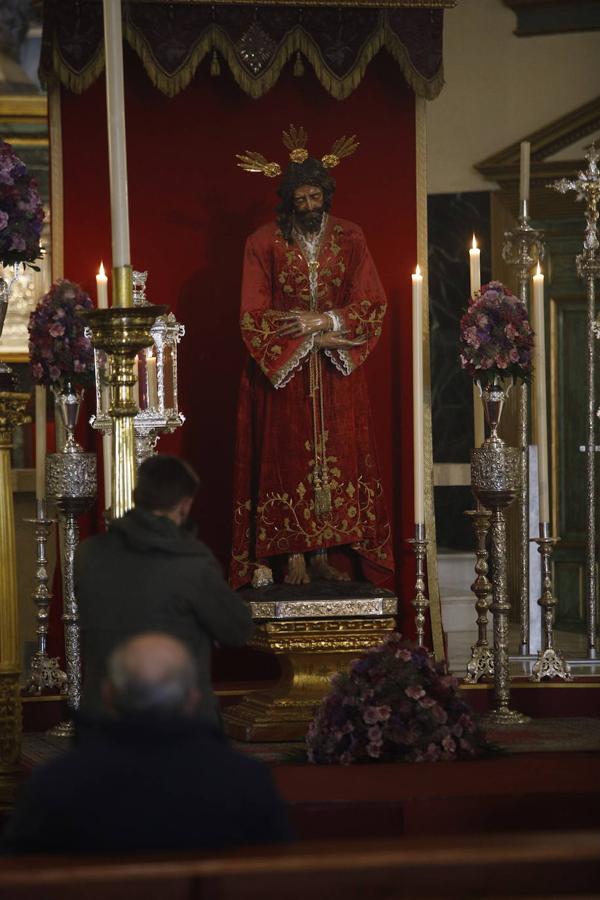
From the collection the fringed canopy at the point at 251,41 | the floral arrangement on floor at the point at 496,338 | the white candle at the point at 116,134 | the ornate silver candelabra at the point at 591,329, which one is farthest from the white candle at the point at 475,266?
the white candle at the point at 116,134

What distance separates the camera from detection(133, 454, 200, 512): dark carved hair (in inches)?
135

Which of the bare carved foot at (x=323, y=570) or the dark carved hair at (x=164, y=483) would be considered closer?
the dark carved hair at (x=164, y=483)

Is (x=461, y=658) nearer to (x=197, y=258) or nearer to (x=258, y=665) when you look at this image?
(x=258, y=665)

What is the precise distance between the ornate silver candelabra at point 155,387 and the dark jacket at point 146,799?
3030mm

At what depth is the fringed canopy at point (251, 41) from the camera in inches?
247

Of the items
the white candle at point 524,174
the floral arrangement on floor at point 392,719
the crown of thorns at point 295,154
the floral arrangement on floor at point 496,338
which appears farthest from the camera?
the white candle at point 524,174

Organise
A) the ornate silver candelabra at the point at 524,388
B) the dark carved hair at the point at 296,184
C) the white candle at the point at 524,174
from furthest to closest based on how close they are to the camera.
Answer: the ornate silver candelabra at the point at 524,388, the white candle at the point at 524,174, the dark carved hair at the point at 296,184

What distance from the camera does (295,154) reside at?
590 centimetres

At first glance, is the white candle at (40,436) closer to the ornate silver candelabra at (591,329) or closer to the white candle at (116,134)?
the ornate silver candelabra at (591,329)

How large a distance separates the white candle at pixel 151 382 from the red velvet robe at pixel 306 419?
1.07ft

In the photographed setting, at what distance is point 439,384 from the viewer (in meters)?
7.87

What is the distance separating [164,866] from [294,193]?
12.7ft

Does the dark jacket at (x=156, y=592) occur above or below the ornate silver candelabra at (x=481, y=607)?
above

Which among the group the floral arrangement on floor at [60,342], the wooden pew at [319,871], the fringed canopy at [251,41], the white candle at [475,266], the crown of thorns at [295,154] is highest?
the fringed canopy at [251,41]
